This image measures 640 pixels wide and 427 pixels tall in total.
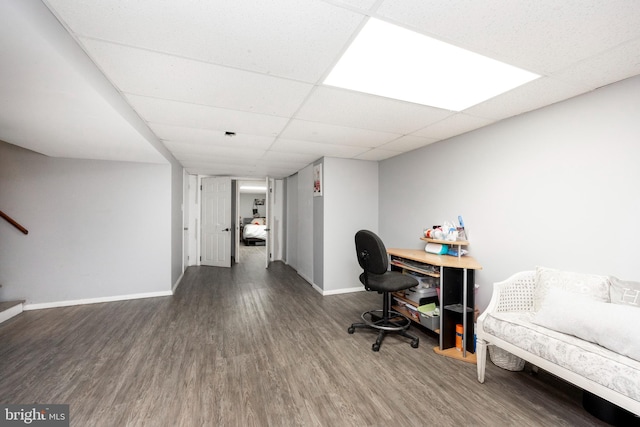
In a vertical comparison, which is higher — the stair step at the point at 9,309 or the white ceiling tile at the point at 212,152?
the white ceiling tile at the point at 212,152

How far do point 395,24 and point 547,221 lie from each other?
6.85 feet

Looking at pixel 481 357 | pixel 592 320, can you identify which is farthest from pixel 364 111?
pixel 481 357

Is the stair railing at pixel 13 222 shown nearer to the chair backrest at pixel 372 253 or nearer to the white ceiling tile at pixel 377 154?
the chair backrest at pixel 372 253

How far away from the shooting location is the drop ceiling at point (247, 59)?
3.76ft

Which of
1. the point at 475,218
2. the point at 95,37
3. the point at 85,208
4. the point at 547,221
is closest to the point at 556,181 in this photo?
the point at 547,221

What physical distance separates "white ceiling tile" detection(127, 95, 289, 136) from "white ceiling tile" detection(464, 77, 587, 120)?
1.82 meters

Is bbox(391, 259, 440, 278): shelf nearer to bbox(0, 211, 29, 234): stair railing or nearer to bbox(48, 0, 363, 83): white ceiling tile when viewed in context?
bbox(48, 0, 363, 83): white ceiling tile

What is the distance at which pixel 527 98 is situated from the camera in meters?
2.03

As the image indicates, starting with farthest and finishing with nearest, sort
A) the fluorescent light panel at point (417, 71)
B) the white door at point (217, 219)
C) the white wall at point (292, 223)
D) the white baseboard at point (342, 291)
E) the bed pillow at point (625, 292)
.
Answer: the white door at point (217, 219), the white wall at point (292, 223), the white baseboard at point (342, 291), the bed pillow at point (625, 292), the fluorescent light panel at point (417, 71)

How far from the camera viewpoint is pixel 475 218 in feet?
9.11

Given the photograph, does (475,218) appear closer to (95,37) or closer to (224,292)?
(95,37)

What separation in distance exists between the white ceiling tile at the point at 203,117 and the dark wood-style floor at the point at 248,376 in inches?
87.1

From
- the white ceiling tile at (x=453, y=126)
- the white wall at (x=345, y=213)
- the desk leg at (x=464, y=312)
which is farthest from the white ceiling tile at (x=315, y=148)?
the desk leg at (x=464, y=312)

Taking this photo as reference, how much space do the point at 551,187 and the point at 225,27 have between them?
2693 mm
